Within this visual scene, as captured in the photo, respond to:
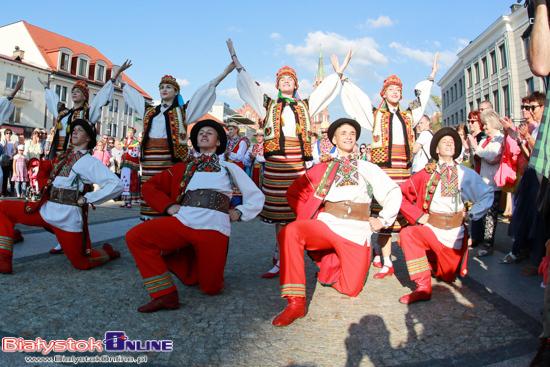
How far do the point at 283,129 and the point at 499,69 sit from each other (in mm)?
31833

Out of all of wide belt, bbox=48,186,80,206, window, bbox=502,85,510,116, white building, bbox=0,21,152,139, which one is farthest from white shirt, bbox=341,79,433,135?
white building, bbox=0,21,152,139

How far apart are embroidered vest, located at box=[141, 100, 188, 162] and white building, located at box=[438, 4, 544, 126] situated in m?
24.9

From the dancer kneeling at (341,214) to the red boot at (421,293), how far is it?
389 mm

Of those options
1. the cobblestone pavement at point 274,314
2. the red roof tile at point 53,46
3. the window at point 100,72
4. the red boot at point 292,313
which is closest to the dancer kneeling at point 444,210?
the cobblestone pavement at point 274,314

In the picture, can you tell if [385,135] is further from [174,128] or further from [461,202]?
[174,128]

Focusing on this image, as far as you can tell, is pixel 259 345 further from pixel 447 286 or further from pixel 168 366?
pixel 447 286

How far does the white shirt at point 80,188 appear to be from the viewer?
4.18m

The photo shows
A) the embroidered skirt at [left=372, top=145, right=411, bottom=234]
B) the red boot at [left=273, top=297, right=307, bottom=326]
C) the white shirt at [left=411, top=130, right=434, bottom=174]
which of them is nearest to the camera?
the red boot at [left=273, top=297, right=307, bottom=326]

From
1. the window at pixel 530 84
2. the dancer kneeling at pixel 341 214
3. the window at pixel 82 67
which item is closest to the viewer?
the dancer kneeling at pixel 341 214

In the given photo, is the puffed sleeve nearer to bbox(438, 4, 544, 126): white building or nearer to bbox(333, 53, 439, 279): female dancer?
bbox(333, 53, 439, 279): female dancer

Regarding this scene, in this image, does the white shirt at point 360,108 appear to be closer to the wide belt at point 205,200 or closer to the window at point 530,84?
the wide belt at point 205,200

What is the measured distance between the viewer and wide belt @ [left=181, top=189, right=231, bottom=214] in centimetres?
356

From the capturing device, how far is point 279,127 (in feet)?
14.7

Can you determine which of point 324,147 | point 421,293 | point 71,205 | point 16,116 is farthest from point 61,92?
point 421,293
